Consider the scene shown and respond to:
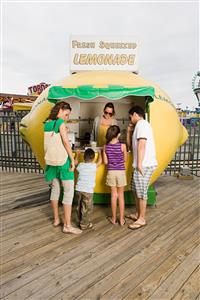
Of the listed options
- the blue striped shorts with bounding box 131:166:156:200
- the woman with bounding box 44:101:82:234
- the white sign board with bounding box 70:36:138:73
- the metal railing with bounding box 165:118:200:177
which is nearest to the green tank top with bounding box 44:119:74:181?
the woman with bounding box 44:101:82:234

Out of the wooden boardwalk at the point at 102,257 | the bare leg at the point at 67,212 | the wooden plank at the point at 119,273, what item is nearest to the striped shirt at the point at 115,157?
the bare leg at the point at 67,212

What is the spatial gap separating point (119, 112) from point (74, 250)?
11.6 feet

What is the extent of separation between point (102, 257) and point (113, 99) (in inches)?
82.4

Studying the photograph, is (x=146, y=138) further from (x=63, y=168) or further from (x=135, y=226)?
(x=135, y=226)

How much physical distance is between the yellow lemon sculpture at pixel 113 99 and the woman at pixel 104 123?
0.30 metres

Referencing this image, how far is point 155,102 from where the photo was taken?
4.09 m

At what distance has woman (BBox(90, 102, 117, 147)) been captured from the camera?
14.1 ft

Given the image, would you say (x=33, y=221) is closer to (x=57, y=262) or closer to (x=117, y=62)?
(x=57, y=262)

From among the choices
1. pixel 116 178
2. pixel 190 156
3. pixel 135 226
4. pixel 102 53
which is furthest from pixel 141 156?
pixel 190 156

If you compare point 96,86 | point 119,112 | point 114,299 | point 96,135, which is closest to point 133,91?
point 96,86

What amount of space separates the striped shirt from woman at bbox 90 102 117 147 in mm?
893

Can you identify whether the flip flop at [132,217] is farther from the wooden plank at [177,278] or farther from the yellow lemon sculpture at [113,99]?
the wooden plank at [177,278]

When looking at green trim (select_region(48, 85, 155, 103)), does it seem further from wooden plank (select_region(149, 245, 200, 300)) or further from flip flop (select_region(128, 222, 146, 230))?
wooden plank (select_region(149, 245, 200, 300))

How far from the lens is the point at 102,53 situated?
5.08 meters
